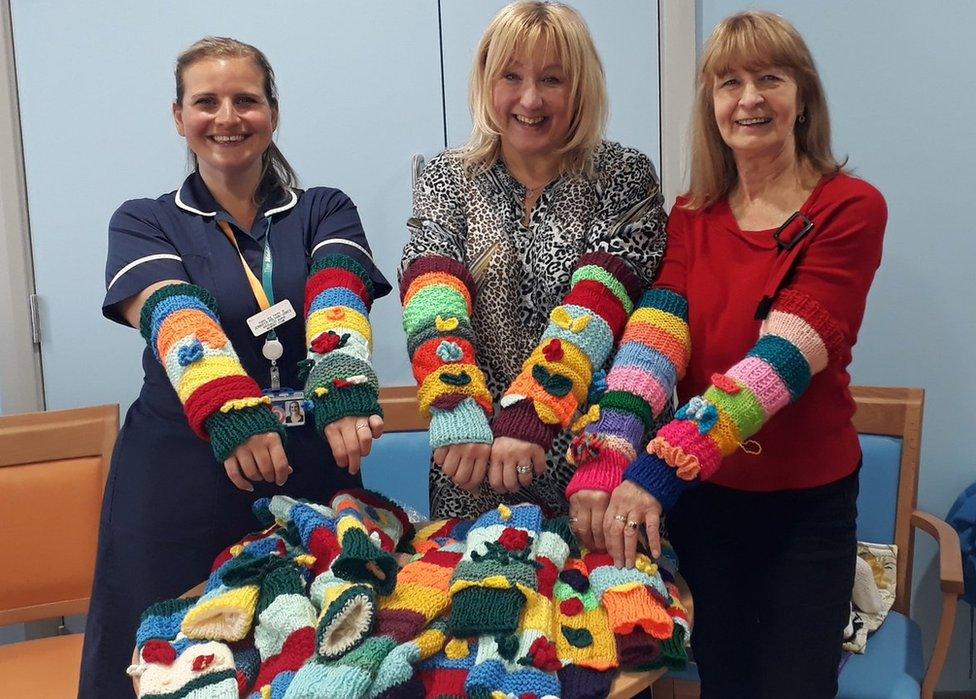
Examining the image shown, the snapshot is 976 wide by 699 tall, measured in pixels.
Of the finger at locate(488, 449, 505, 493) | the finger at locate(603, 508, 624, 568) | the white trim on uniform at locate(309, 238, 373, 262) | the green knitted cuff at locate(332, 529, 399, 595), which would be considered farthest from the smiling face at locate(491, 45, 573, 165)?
the green knitted cuff at locate(332, 529, 399, 595)

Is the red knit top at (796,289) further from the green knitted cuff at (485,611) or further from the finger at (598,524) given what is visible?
the green knitted cuff at (485,611)

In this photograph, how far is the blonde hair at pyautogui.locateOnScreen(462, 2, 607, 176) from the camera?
148 cm

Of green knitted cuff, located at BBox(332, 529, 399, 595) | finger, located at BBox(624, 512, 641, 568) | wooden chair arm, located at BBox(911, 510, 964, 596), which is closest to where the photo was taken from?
green knitted cuff, located at BBox(332, 529, 399, 595)

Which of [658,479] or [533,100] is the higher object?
[533,100]

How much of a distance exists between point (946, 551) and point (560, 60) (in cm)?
149

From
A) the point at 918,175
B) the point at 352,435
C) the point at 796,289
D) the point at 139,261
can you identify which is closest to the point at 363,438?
the point at 352,435

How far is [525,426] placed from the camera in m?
1.33

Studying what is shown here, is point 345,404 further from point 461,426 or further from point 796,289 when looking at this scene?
point 796,289

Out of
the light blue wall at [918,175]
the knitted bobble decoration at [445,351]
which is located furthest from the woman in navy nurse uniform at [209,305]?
the light blue wall at [918,175]

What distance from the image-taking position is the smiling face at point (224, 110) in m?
1.60

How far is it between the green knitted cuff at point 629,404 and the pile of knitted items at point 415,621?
219 mm

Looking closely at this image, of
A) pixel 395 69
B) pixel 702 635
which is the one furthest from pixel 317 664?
pixel 395 69

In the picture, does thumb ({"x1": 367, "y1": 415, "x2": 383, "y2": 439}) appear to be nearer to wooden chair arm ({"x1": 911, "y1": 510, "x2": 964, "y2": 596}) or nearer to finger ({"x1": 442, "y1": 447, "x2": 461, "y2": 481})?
finger ({"x1": 442, "y1": 447, "x2": 461, "y2": 481})

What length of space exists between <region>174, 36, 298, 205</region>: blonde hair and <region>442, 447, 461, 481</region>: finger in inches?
27.4
